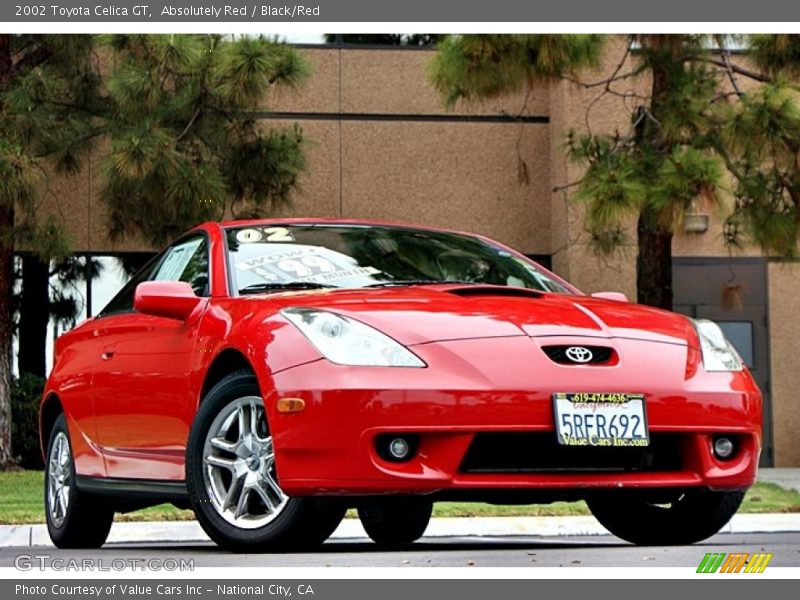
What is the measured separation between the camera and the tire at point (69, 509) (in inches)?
293

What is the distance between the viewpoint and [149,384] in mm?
6492

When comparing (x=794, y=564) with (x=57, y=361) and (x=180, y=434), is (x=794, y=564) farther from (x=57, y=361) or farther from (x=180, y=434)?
(x=57, y=361)

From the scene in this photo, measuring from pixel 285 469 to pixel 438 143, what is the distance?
13.5m

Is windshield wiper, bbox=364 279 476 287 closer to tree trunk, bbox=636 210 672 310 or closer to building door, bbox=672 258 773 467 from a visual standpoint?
tree trunk, bbox=636 210 672 310

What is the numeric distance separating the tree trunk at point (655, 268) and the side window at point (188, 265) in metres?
7.01

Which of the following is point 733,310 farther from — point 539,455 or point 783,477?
point 539,455

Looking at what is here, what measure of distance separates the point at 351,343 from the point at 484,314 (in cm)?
55

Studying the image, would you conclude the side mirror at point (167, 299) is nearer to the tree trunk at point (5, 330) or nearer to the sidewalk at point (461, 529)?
the sidewalk at point (461, 529)

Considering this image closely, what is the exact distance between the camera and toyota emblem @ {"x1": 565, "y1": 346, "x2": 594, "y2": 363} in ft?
18.0

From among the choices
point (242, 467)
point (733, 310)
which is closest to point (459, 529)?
point (242, 467)

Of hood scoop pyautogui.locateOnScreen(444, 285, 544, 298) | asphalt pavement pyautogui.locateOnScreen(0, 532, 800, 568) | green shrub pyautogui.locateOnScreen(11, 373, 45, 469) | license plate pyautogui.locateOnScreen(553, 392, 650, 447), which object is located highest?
hood scoop pyautogui.locateOnScreen(444, 285, 544, 298)

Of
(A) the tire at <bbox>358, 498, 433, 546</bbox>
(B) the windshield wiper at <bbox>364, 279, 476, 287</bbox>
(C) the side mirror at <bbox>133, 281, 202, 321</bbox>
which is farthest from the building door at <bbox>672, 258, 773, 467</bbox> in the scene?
(C) the side mirror at <bbox>133, 281, 202, 321</bbox>

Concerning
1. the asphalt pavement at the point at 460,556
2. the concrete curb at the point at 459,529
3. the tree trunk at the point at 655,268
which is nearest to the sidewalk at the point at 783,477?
the tree trunk at the point at 655,268

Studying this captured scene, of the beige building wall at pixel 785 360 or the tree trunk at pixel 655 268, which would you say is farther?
the beige building wall at pixel 785 360
